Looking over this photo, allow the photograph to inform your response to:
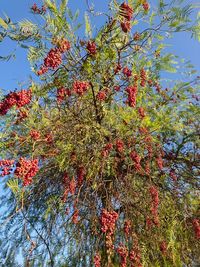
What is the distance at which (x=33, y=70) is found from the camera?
398 centimetres

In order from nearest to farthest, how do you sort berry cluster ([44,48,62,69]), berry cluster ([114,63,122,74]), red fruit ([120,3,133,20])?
1. berry cluster ([44,48,62,69])
2. red fruit ([120,3,133,20])
3. berry cluster ([114,63,122,74])

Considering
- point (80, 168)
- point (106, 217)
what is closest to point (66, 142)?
point (80, 168)

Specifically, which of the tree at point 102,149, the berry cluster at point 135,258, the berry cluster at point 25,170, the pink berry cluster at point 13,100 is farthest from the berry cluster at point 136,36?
the berry cluster at point 135,258

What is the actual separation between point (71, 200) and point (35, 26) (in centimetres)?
214

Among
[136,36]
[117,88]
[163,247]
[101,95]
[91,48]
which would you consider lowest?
[163,247]

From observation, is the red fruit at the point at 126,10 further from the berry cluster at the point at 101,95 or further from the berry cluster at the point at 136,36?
the berry cluster at the point at 101,95

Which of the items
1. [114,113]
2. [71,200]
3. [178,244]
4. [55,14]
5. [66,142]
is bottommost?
[178,244]

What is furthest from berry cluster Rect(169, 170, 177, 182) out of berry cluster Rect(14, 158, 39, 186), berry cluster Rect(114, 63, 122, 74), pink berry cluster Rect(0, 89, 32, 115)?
berry cluster Rect(14, 158, 39, 186)

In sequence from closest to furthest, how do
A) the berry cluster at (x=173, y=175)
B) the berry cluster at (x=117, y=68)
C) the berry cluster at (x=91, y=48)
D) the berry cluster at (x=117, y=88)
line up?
the berry cluster at (x=91, y=48) < the berry cluster at (x=117, y=68) < the berry cluster at (x=117, y=88) < the berry cluster at (x=173, y=175)

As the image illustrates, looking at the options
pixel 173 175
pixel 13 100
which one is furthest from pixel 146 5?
pixel 173 175

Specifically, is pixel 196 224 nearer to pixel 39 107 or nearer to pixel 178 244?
pixel 178 244

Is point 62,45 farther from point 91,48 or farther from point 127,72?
point 127,72

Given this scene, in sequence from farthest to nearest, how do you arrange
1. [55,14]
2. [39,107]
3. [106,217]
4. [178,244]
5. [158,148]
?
[158,148]
[178,244]
[39,107]
[55,14]
[106,217]

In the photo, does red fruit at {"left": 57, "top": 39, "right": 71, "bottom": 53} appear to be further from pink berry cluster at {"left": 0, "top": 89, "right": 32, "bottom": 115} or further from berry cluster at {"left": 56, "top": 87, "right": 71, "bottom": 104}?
pink berry cluster at {"left": 0, "top": 89, "right": 32, "bottom": 115}
